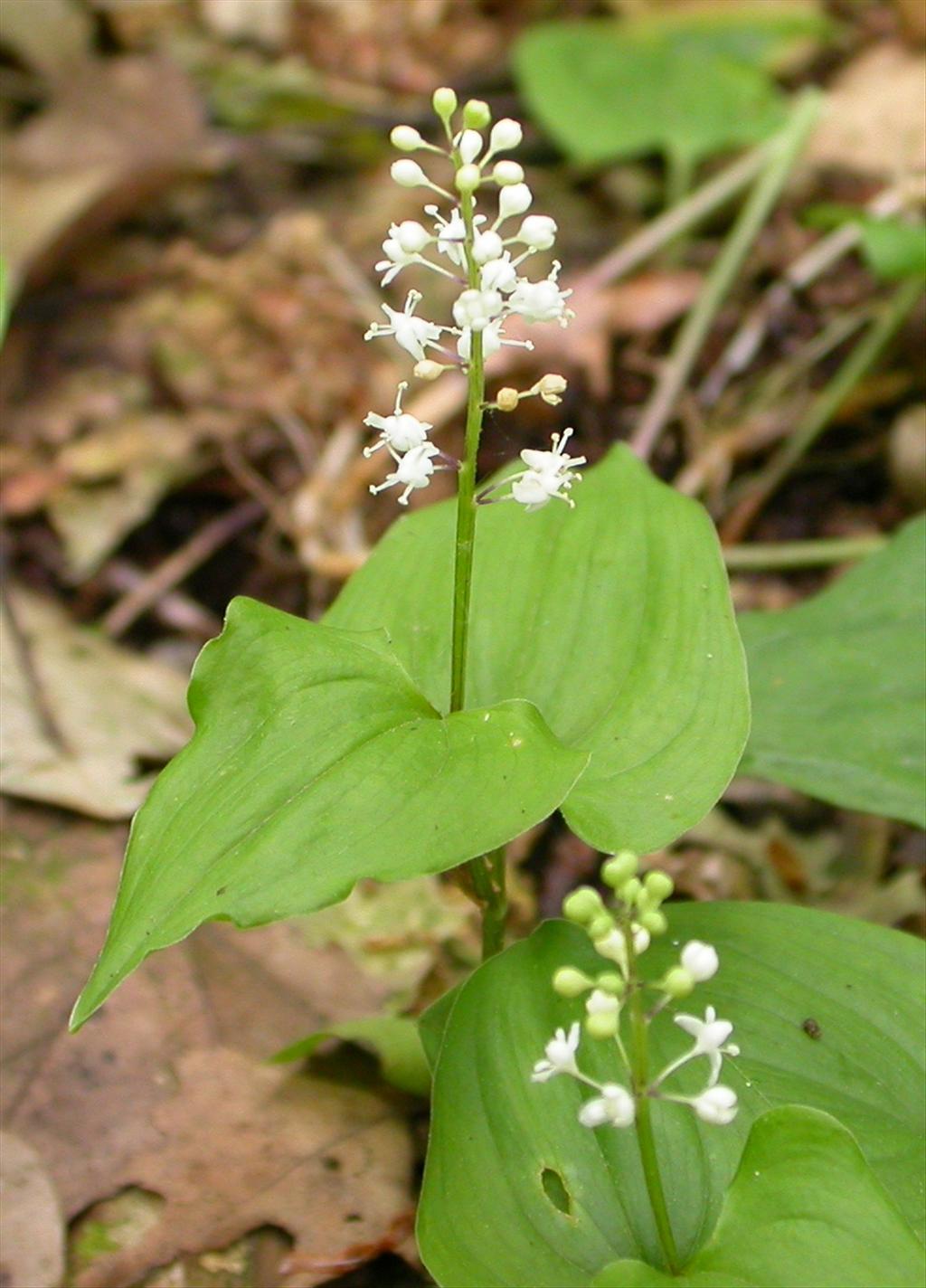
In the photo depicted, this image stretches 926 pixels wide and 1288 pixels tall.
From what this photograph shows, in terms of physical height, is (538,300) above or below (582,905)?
above

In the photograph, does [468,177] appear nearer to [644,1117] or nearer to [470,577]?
[470,577]

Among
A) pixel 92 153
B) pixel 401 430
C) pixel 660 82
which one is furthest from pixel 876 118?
pixel 401 430

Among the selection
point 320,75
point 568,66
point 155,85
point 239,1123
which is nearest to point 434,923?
point 239,1123

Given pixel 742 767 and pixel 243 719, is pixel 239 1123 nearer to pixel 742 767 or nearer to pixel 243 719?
pixel 243 719

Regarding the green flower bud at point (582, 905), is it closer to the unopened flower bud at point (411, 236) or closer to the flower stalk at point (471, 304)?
the flower stalk at point (471, 304)

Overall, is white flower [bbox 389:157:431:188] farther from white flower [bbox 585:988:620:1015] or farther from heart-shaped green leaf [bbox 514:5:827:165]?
heart-shaped green leaf [bbox 514:5:827:165]
